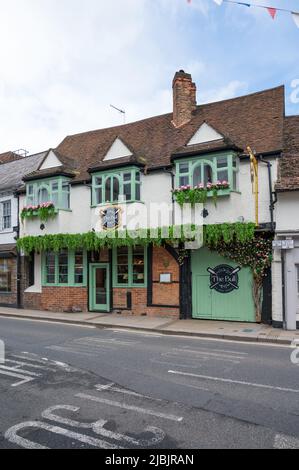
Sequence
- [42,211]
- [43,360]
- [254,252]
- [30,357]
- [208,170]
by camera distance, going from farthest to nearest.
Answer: [42,211]
[208,170]
[254,252]
[30,357]
[43,360]

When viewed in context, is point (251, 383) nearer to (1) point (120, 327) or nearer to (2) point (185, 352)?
(2) point (185, 352)

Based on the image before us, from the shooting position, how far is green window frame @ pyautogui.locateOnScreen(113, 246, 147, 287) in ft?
53.2

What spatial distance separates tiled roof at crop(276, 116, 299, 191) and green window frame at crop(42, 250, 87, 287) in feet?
30.6

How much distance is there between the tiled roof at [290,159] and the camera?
1254 cm

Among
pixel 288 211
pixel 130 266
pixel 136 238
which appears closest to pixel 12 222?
pixel 130 266

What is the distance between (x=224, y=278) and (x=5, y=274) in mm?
12357

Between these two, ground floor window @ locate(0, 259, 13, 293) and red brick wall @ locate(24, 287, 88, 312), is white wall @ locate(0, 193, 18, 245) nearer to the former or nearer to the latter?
ground floor window @ locate(0, 259, 13, 293)

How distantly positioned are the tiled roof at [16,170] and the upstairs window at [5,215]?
2.69 feet

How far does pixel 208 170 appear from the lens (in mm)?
14383

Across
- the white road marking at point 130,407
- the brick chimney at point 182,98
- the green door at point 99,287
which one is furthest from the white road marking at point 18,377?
the brick chimney at point 182,98

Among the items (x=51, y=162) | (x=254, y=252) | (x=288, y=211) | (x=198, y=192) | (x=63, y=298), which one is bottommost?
(x=63, y=298)

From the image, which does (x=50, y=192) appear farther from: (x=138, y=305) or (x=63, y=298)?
(x=138, y=305)

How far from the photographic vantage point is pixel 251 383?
272 inches
